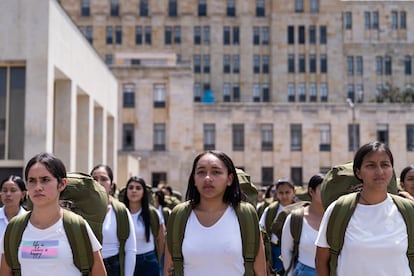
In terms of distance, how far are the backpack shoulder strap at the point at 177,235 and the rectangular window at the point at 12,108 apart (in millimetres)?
16097

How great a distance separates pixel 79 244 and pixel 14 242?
420mm

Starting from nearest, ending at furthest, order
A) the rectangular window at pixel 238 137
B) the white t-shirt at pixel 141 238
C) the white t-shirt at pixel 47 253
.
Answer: the white t-shirt at pixel 47 253
the white t-shirt at pixel 141 238
the rectangular window at pixel 238 137

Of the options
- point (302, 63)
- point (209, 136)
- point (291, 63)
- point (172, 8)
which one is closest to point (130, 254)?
point (209, 136)

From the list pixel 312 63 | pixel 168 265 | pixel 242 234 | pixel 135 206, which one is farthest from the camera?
pixel 312 63

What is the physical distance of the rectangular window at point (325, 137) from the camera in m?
55.1

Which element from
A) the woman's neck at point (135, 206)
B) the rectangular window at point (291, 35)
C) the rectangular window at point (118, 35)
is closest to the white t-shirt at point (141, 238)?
the woman's neck at point (135, 206)

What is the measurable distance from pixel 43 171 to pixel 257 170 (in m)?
52.2

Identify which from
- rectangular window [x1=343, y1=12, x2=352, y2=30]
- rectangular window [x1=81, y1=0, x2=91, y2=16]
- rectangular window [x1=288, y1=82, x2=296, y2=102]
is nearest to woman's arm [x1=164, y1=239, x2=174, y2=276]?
rectangular window [x1=288, y1=82, x2=296, y2=102]

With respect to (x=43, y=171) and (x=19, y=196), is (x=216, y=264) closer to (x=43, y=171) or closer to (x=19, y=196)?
(x=43, y=171)

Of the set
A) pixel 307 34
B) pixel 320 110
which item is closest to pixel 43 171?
pixel 320 110

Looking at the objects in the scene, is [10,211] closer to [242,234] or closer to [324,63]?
[242,234]

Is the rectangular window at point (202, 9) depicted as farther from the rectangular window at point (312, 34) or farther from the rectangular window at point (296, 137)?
the rectangular window at point (296, 137)

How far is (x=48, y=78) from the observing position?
19672 millimetres

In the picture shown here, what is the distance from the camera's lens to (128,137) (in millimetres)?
52031
